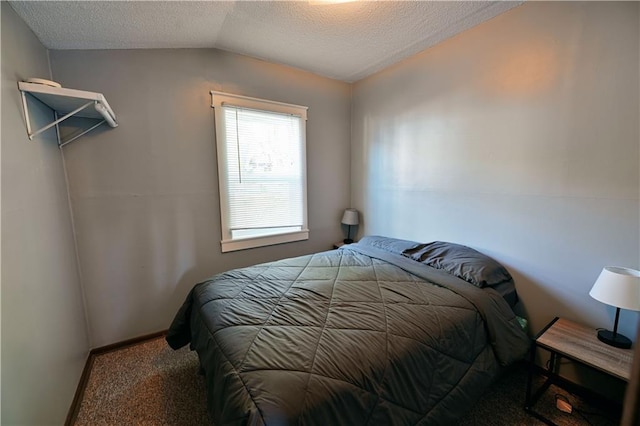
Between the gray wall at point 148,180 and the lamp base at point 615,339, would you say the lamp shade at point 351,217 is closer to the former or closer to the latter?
the gray wall at point 148,180

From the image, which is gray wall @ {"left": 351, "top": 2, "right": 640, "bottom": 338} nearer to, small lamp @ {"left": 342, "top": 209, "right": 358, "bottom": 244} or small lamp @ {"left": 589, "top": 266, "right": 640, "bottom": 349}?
small lamp @ {"left": 589, "top": 266, "right": 640, "bottom": 349}

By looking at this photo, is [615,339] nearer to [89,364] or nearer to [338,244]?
[338,244]

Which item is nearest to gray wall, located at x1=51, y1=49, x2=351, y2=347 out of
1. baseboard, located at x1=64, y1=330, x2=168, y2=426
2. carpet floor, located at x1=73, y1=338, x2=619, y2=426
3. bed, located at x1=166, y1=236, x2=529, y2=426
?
baseboard, located at x1=64, y1=330, x2=168, y2=426

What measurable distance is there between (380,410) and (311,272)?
107 cm

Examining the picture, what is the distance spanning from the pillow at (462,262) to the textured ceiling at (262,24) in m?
1.80

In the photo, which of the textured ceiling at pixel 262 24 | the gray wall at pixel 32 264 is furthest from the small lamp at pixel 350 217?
the gray wall at pixel 32 264

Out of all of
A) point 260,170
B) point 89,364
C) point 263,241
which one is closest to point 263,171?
point 260,170

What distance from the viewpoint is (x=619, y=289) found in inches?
54.4

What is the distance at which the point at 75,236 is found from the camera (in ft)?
6.73

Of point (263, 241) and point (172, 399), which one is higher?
point (263, 241)

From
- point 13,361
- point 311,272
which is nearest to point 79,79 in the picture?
point 13,361

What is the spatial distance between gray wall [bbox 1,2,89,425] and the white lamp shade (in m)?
2.82

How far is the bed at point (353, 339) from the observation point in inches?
41.2

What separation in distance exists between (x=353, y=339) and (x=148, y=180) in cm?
211
